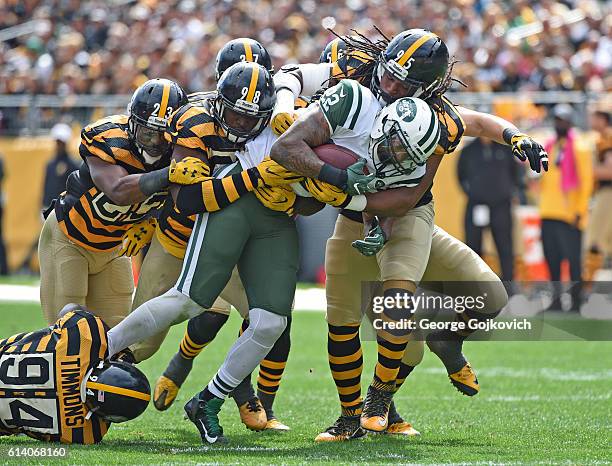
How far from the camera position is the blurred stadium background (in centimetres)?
1288

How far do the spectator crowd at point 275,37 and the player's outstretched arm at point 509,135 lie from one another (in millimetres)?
6293

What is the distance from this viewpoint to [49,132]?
1505 centimetres

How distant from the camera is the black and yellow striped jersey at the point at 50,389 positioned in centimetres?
533

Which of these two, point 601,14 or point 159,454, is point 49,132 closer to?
point 601,14

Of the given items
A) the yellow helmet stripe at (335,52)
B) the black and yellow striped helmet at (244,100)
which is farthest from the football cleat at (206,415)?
the yellow helmet stripe at (335,52)

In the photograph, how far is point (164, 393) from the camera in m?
6.41

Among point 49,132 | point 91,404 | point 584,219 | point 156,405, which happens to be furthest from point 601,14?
point 91,404

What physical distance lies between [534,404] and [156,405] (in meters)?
2.15

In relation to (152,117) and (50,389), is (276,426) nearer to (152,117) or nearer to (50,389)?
(50,389)

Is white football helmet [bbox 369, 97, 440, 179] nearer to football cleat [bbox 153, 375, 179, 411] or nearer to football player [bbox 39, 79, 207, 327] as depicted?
football player [bbox 39, 79, 207, 327]

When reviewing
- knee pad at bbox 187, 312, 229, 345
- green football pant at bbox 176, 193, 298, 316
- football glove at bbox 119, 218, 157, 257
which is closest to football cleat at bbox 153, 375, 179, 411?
knee pad at bbox 187, 312, 229, 345

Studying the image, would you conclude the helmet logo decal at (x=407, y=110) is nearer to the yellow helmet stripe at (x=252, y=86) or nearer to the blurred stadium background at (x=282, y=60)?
the yellow helmet stripe at (x=252, y=86)

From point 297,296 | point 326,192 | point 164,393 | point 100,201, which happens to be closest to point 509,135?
point 326,192

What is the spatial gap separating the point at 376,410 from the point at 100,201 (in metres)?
1.74
